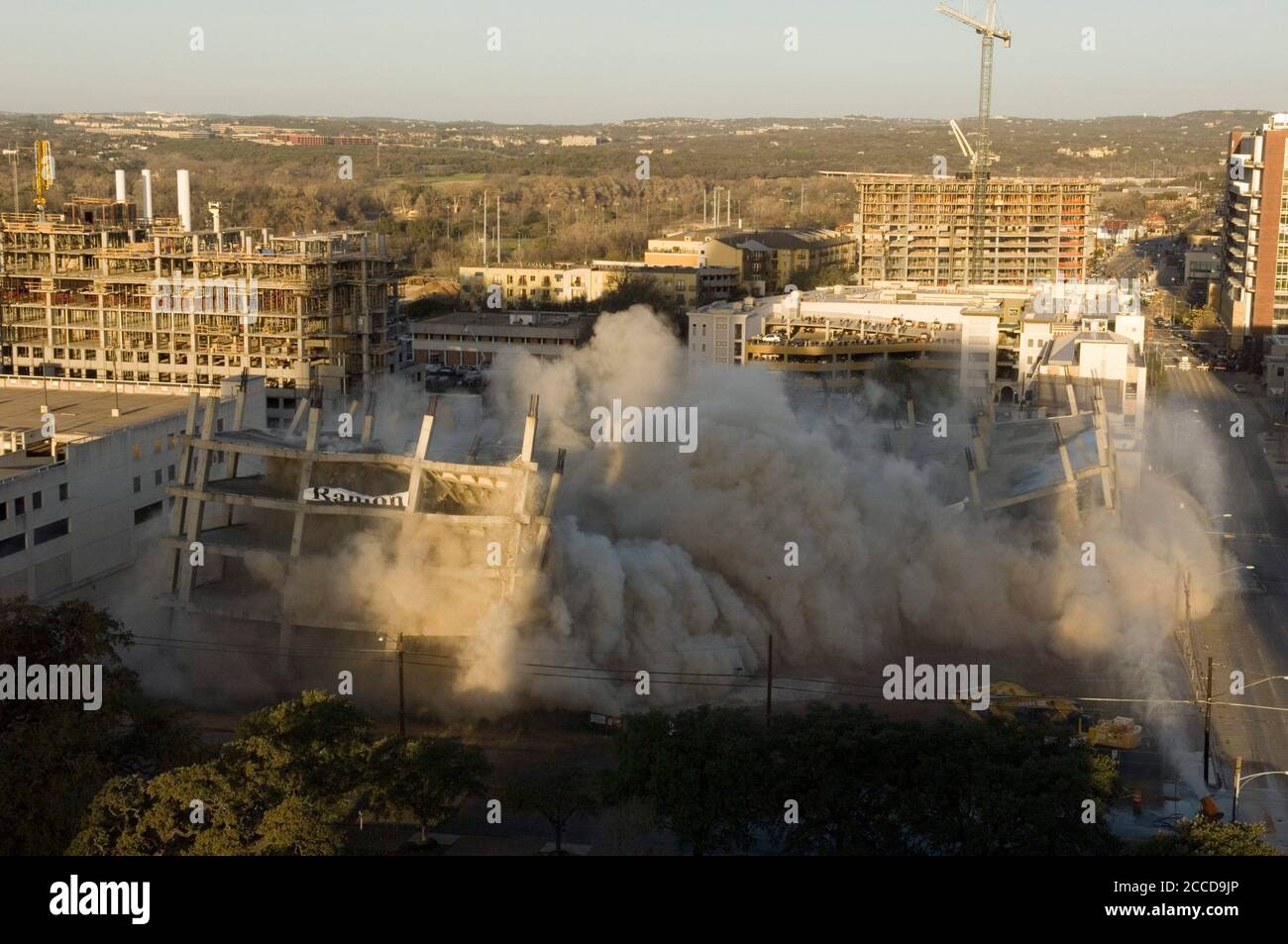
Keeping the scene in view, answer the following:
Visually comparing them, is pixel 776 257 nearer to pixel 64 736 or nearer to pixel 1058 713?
pixel 1058 713

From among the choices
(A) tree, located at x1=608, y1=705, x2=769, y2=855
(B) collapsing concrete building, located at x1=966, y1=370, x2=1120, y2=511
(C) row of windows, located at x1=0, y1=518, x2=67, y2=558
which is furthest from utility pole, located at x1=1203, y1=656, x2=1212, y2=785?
(C) row of windows, located at x1=0, y1=518, x2=67, y2=558

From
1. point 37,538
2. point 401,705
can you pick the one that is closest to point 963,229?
point 37,538

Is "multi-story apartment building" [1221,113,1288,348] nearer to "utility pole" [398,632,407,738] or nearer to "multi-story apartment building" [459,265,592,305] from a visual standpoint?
"multi-story apartment building" [459,265,592,305]

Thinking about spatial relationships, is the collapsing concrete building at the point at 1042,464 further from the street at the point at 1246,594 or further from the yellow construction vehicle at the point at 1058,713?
the yellow construction vehicle at the point at 1058,713

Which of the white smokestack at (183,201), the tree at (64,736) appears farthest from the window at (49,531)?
the white smokestack at (183,201)
